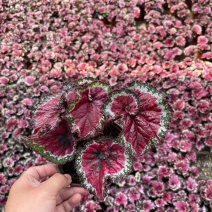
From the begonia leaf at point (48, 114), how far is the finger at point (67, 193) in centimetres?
32

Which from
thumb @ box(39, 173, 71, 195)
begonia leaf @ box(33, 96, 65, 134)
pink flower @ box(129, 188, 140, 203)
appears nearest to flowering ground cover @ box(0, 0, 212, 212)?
pink flower @ box(129, 188, 140, 203)

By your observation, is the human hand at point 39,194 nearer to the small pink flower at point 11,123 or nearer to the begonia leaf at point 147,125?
the begonia leaf at point 147,125

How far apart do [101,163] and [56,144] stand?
20cm

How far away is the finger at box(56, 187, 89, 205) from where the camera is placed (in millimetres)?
1229

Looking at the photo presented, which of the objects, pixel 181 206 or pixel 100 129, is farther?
pixel 181 206

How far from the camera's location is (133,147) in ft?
3.37

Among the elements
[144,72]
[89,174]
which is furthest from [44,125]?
[144,72]

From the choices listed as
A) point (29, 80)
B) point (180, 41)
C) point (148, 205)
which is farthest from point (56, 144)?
point (180, 41)

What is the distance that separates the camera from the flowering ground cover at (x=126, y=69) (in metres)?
1.66

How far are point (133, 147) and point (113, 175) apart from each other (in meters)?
0.13

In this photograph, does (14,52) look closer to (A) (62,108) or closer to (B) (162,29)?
(B) (162,29)

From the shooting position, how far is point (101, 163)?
1067mm

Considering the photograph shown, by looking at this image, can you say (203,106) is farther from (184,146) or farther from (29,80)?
(29,80)

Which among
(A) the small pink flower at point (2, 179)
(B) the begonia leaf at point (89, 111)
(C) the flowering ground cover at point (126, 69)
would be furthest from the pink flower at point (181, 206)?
(A) the small pink flower at point (2, 179)
